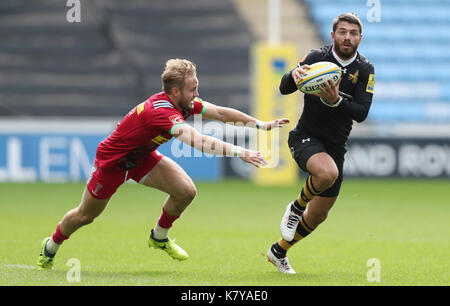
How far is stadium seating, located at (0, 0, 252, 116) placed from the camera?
20891 mm

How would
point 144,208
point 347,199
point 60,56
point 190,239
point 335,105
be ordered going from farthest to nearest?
1. point 60,56
2. point 347,199
3. point 144,208
4. point 190,239
5. point 335,105

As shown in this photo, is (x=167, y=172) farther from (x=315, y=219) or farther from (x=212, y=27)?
(x=212, y=27)

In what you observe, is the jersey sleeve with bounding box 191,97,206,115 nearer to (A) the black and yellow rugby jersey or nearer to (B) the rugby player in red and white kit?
(B) the rugby player in red and white kit

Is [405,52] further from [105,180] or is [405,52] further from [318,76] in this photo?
[105,180]

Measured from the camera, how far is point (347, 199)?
48.3 ft

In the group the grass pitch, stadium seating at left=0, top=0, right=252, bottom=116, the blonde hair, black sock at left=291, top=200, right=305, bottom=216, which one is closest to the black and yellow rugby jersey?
black sock at left=291, top=200, right=305, bottom=216

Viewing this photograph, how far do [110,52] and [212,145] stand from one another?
52.4 feet

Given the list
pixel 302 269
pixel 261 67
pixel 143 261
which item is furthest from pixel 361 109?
pixel 261 67

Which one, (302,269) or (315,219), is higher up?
(315,219)

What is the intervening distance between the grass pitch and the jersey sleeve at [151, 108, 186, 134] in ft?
3.94

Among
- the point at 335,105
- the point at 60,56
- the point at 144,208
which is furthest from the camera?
the point at 60,56

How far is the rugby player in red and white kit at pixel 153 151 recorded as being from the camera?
6.49 meters

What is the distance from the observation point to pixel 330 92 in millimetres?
6453
